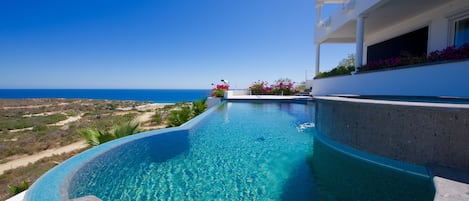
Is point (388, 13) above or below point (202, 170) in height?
above

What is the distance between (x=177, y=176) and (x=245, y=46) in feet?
82.4

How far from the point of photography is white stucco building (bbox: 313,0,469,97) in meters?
5.20

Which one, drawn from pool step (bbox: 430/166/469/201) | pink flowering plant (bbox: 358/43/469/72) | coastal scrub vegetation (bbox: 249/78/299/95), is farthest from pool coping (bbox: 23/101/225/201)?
coastal scrub vegetation (bbox: 249/78/299/95)

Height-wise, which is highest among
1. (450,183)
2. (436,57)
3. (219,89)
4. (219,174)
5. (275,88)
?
(436,57)

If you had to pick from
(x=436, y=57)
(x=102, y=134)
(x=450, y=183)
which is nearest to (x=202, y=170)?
(x=102, y=134)

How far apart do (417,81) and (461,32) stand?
3.44 meters

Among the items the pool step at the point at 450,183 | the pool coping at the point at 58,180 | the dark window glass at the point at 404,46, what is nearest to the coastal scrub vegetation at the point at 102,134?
the pool coping at the point at 58,180

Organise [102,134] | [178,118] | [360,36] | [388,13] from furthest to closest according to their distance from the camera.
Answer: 1. [360,36]
2. [388,13]
3. [178,118]
4. [102,134]

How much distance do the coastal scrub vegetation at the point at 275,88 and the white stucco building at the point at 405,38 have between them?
538 centimetres

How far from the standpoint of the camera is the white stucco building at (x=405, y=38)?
5203mm

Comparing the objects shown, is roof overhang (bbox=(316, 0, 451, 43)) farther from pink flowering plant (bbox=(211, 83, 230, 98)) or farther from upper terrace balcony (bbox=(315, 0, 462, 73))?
pink flowering plant (bbox=(211, 83, 230, 98))

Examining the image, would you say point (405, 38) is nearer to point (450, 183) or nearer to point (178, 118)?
point (450, 183)

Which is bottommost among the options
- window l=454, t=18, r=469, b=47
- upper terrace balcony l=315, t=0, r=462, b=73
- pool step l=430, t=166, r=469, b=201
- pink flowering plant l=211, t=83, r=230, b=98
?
pool step l=430, t=166, r=469, b=201

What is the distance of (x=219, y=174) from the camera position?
3.35m
